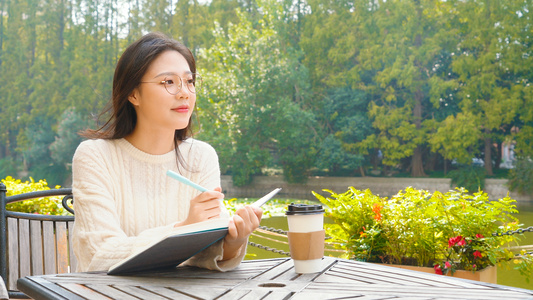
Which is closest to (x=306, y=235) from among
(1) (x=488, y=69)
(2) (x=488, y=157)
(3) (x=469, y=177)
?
(3) (x=469, y=177)

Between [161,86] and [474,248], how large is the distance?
1583 mm

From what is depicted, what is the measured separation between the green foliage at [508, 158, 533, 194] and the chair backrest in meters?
16.3

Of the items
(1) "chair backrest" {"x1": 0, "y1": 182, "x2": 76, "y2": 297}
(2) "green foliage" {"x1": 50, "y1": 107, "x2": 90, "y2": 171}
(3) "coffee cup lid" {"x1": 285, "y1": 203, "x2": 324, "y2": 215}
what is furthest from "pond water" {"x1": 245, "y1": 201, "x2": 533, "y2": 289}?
(2) "green foliage" {"x1": 50, "y1": 107, "x2": 90, "y2": 171}

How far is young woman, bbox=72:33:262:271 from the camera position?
125 cm

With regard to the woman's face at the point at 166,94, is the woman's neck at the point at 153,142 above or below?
below

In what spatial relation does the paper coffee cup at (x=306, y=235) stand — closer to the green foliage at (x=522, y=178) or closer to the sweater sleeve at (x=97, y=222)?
the sweater sleeve at (x=97, y=222)

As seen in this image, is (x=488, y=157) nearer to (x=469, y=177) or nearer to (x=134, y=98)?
(x=469, y=177)

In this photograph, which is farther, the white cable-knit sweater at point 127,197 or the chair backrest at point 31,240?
the chair backrest at point 31,240

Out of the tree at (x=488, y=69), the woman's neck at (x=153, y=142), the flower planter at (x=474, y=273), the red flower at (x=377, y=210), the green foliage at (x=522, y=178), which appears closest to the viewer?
the woman's neck at (x=153, y=142)

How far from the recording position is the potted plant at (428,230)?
2.37 meters

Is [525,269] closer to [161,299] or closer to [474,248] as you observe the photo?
[474,248]

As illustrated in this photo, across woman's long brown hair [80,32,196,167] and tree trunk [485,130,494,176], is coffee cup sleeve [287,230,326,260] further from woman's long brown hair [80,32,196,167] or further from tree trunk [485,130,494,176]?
tree trunk [485,130,494,176]

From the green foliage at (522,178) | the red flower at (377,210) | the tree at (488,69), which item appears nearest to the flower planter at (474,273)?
the red flower at (377,210)

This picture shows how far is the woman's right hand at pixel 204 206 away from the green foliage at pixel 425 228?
1.20m
